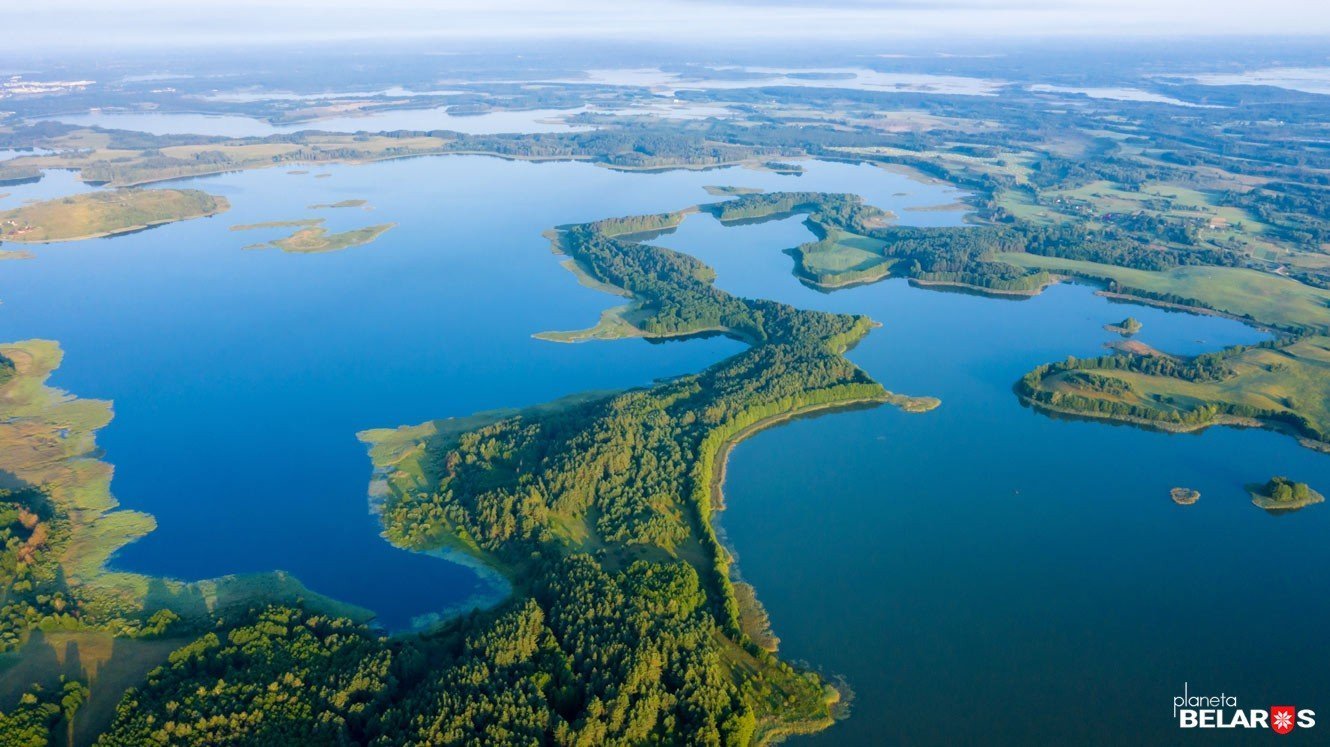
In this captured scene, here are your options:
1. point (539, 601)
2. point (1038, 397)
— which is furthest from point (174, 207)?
point (1038, 397)

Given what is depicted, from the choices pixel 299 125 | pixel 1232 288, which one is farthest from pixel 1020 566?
pixel 299 125

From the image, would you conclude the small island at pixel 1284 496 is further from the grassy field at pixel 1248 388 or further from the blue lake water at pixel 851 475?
the grassy field at pixel 1248 388

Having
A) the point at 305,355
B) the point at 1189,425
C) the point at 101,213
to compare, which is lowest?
the point at 1189,425

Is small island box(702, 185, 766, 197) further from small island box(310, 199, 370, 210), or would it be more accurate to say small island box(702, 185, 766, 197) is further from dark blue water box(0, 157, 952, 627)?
small island box(310, 199, 370, 210)

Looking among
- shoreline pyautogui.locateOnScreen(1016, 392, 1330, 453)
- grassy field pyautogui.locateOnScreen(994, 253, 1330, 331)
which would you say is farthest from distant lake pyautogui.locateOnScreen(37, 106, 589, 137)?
shoreline pyautogui.locateOnScreen(1016, 392, 1330, 453)

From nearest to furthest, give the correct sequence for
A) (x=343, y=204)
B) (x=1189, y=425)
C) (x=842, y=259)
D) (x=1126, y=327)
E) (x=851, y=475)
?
1. (x=851, y=475)
2. (x=1189, y=425)
3. (x=1126, y=327)
4. (x=842, y=259)
5. (x=343, y=204)

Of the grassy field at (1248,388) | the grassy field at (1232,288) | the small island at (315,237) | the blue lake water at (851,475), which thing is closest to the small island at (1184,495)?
the blue lake water at (851,475)

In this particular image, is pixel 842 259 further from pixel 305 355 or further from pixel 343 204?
pixel 343 204
